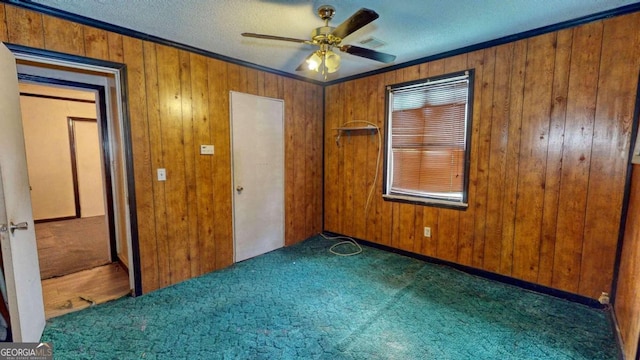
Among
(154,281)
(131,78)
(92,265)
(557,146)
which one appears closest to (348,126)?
(557,146)

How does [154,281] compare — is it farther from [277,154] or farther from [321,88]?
[321,88]

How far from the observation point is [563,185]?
2.35 metres

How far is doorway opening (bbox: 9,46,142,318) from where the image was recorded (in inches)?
94.5

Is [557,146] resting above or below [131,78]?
below

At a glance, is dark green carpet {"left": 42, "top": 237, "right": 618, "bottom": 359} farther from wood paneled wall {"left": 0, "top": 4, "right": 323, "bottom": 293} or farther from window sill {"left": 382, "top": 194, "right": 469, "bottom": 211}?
window sill {"left": 382, "top": 194, "right": 469, "bottom": 211}

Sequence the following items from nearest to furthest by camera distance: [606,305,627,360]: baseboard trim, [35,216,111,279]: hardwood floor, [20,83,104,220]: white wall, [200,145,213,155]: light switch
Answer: [606,305,627,360]: baseboard trim < [200,145,213,155]: light switch < [35,216,111,279]: hardwood floor < [20,83,104,220]: white wall

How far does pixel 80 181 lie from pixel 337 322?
19.7 feet

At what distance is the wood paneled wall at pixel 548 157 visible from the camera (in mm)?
2131

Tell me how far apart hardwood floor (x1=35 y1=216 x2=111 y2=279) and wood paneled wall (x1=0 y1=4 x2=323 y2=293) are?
1314 mm

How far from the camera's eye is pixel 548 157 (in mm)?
2410

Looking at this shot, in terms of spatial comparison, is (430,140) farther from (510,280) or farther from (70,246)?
(70,246)

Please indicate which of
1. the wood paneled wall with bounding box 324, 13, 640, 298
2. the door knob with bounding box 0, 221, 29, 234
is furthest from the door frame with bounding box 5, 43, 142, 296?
the wood paneled wall with bounding box 324, 13, 640, 298

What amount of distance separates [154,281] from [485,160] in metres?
3.48

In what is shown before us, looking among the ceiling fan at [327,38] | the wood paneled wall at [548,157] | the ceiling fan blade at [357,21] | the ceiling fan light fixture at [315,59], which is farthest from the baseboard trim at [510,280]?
the ceiling fan blade at [357,21]
